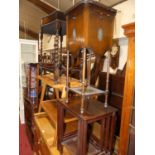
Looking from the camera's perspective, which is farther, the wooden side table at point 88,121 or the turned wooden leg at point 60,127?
the turned wooden leg at point 60,127

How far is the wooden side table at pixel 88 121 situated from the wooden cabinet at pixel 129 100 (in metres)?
0.15

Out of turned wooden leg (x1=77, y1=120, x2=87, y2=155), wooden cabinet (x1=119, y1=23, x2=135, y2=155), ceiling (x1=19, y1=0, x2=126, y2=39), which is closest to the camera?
wooden cabinet (x1=119, y1=23, x2=135, y2=155)

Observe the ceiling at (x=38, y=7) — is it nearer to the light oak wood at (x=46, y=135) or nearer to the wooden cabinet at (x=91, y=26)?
the wooden cabinet at (x=91, y=26)

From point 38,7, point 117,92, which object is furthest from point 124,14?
point 38,7

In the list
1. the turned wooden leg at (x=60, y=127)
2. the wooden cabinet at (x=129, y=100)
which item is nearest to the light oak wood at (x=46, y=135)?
the turned wooden leg at (x=60, y=127)

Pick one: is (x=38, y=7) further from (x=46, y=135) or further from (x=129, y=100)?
(x=129, y=100)

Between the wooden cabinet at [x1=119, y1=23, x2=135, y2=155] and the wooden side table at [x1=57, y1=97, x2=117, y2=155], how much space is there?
150 mm

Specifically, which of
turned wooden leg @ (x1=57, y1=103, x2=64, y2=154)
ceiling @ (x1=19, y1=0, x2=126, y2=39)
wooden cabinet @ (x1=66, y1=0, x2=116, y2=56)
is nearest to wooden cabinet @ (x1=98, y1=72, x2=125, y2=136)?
wooden cabinet @ (x1=66, y1=0, x2=116, y2=56)

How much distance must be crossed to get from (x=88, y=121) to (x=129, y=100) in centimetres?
27

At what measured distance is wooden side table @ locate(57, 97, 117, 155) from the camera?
91 cm

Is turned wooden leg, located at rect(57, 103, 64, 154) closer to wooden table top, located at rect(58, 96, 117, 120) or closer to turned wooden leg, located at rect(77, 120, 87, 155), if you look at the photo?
wooden table top, located at rect(58, 96, 117, 120)

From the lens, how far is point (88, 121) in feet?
2.93

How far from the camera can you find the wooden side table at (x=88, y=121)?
0.91 metres
